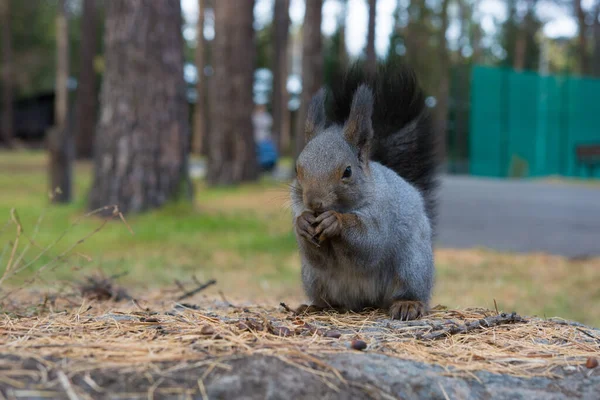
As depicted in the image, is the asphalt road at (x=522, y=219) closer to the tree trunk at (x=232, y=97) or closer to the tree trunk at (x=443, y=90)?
the tree trunk at (x=443, y=90)

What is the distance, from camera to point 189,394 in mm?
1651

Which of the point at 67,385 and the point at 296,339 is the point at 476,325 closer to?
the point at 296,339

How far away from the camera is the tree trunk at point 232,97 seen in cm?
1140

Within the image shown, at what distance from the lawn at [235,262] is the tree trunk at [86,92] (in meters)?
13.2

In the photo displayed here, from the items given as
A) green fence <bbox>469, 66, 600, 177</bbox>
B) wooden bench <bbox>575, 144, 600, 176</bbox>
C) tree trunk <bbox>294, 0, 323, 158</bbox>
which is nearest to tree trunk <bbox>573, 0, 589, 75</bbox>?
green fence <bbox>469, 66, 600, 177</bbox>

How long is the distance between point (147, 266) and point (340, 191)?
330 centimetres

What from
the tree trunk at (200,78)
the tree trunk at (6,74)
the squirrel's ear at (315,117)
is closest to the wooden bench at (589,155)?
the tree trunk at (200,78)

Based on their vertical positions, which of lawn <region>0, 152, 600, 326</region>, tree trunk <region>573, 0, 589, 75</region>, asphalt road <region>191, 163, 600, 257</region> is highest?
tree trunk <region>573, 0, 589, 75</region>

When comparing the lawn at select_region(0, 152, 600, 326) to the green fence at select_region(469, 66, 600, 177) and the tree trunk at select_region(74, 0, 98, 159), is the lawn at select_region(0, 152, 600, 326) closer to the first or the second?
the green fence at select_region(469, 66, 600, 177)

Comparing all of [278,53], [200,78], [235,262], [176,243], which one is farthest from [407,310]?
[200,78]

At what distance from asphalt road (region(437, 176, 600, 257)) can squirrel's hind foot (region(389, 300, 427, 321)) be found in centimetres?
413

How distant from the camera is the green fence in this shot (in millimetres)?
15820

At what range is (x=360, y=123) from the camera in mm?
2750

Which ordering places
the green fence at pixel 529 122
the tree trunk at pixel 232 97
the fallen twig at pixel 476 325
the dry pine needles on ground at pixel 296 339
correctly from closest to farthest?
the dry pine needles on ground at pixel 296 339 → the fallen twig at pixel 476 325 → the tree trunk at pixel 232 97 → the green fence at pixel 529 122
